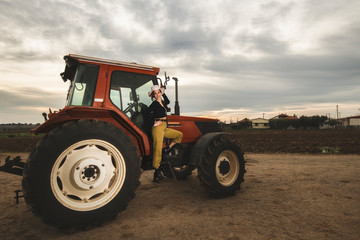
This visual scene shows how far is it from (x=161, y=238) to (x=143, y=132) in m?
1.72

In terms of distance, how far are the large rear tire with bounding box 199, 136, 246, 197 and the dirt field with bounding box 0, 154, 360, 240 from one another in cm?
21

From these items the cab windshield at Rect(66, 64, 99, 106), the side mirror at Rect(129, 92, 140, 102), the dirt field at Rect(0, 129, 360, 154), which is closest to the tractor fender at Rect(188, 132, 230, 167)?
the side mirror at Rect(129, 92, 140, 102)

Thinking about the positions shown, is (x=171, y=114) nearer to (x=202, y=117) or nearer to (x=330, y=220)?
(x=202, y=117)

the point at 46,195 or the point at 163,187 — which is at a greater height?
the point at 46,195

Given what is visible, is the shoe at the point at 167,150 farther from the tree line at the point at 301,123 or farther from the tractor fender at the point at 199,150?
the tree line at the point at 301,123

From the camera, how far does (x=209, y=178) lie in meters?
4.05

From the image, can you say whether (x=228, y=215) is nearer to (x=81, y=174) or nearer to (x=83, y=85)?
(x=81, y=174)

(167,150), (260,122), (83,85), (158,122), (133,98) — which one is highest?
(260,122)

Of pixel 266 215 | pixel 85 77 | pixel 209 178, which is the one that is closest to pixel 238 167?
pixel 209 178

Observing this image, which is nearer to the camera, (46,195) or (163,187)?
(46,195)

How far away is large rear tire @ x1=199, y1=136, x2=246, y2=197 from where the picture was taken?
4.05 metres

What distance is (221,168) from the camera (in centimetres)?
438

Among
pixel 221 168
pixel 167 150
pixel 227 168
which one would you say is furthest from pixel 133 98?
pixel 227 168

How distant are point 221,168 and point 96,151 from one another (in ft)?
7.86
